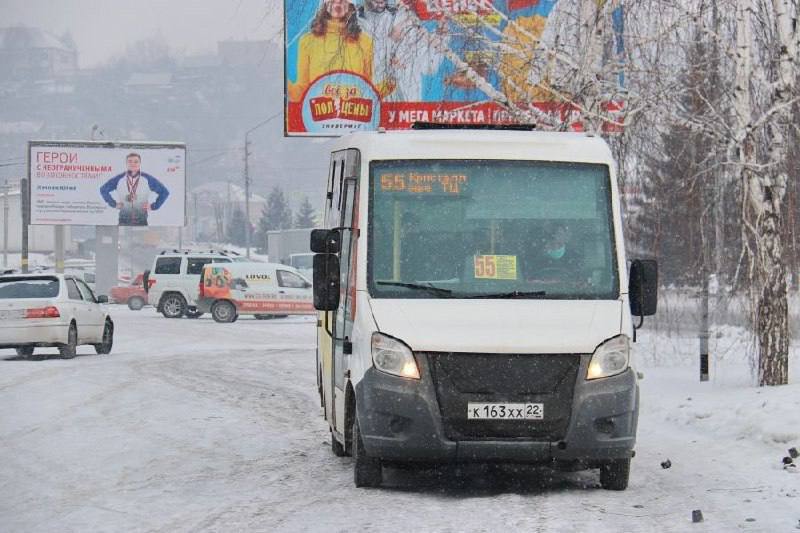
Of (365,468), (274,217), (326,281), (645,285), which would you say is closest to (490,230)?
(645,285)

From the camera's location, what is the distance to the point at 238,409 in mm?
15602

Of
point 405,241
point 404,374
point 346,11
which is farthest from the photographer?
point 346,11

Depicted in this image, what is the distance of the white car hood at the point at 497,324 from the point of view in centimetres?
872

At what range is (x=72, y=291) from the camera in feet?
85.2

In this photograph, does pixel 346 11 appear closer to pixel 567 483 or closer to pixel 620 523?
pixel 567 483

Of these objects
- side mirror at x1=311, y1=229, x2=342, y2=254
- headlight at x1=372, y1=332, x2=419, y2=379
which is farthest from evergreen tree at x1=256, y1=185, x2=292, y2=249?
headlight at x1=372, y1=332, x2=419, y2=379

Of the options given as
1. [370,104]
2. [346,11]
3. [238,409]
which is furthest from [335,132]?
[238,409]

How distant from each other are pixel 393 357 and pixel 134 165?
59.9 m

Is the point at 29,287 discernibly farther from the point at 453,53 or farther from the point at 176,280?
the point at 176,280

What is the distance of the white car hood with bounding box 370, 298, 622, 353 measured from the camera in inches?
343

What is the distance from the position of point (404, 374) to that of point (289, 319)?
3905 centimetres

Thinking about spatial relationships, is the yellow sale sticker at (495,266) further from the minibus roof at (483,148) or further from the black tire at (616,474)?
the black tire at (616,474)

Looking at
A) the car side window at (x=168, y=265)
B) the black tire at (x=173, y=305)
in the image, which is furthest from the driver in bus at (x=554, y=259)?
the black tire at (x=173, y=305)

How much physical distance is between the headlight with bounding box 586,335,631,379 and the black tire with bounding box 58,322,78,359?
1803 centimetres
